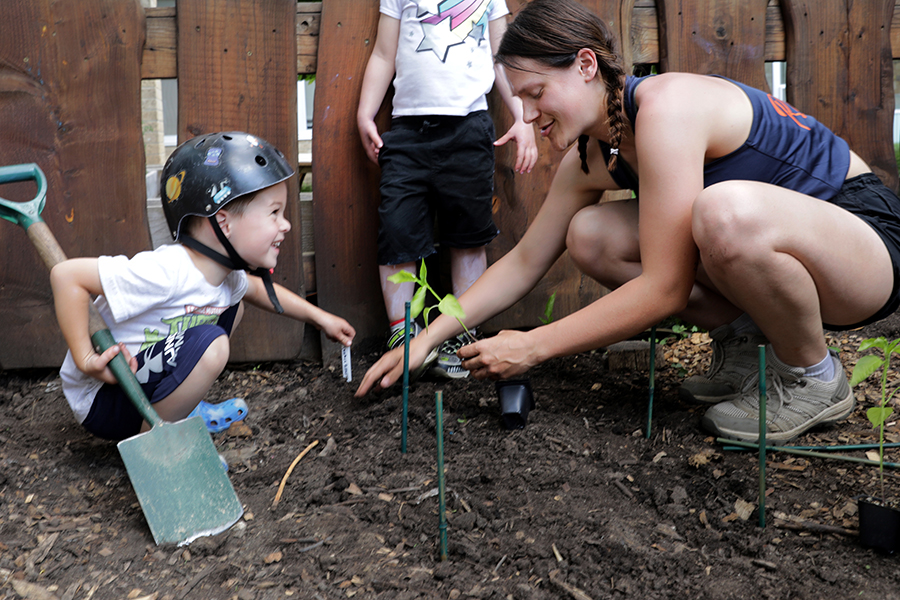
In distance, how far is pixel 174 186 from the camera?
1.92 metres

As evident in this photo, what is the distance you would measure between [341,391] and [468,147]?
3.29ft

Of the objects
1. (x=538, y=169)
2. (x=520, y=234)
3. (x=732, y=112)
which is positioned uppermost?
(x=732, y=112)

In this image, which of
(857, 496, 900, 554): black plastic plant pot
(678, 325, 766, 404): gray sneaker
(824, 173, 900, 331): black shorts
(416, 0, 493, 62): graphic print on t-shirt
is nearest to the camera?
(857, 496, 900, 554): black plastic plant pot

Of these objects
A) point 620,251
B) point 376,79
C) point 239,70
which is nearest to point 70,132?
point 239,70

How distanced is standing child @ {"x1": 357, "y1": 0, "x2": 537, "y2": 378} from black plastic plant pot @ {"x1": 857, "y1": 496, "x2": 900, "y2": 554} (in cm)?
137

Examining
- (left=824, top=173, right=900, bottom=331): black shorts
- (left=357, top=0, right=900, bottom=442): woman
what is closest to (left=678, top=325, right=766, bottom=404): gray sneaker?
(left=357, top=0, right=900, bottom=442): woman

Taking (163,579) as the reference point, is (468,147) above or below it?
above

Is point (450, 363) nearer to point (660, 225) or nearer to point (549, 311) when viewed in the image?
point (549, 311)

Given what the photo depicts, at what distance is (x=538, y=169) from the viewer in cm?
278

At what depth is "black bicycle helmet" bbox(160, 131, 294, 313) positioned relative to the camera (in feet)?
6.14

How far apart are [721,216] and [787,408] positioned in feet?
2.17

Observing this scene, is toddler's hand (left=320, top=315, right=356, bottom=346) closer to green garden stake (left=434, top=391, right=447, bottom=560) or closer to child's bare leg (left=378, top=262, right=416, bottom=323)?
child's bare leg (left=378, top=262, right=416, bottom=323)

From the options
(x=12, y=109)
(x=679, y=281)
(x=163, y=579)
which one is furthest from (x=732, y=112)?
(x=12, y=109)

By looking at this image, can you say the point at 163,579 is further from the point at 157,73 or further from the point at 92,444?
the point at 157,73
